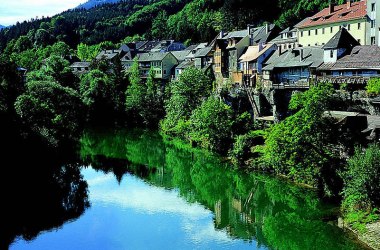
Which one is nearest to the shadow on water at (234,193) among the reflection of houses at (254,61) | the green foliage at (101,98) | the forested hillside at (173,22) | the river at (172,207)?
the river at (172,207)

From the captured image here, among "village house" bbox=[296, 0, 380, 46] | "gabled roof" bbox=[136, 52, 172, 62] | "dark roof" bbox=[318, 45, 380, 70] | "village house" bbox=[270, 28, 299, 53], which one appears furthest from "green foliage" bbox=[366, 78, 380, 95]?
Result: "gabled roof" bbox=[136, 52, 172, 62]

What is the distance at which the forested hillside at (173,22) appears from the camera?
345 ft

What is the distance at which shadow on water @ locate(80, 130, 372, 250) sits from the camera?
1129 inches

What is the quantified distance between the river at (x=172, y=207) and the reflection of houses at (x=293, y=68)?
11524mm

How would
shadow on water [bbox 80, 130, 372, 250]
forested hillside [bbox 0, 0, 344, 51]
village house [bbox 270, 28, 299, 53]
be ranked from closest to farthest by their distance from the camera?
shadow on water [bbox 80, 130, 372, 250], village house [bbox 270, 28, 299, 53], forested hillside [bbox 0, 0, 344, 51]

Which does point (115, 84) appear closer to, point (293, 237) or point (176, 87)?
point (176, 87)

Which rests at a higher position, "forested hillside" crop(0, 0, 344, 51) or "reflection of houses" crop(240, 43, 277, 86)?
"forested hillside" crop(0, 0, 344, 51)

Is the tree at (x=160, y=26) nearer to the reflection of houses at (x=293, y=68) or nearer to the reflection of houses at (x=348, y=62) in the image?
the reflection of houses at (x=293, y=68)

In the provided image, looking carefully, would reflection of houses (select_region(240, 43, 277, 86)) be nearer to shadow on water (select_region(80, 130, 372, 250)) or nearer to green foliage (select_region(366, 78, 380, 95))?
shadow on water (select_region(80, 130, 372, 250))

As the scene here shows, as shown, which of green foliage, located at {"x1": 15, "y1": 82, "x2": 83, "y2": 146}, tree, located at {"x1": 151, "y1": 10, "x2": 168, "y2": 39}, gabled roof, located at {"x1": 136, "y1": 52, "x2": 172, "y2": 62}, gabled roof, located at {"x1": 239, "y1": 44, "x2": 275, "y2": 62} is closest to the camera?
green foliage, located at {"x1": 15, "y1": 82, "x2": 83, "y2": 146}

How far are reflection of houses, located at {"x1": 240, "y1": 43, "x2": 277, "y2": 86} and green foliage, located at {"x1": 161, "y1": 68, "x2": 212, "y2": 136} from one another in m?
5.54

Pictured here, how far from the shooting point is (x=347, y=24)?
180 ft

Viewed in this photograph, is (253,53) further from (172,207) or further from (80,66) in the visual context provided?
(80,66)

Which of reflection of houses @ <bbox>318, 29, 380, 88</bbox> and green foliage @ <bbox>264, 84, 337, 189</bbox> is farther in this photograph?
reflection of houses @ <bbox>318, 29, 380, 88</bbox>
